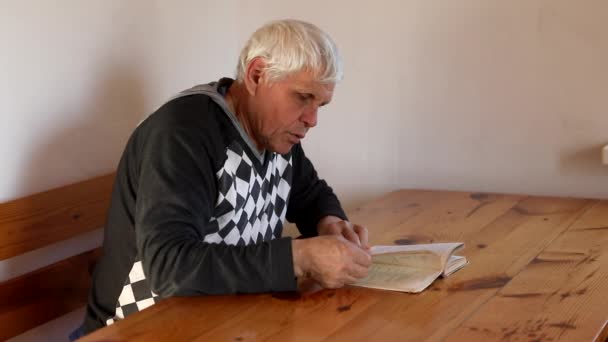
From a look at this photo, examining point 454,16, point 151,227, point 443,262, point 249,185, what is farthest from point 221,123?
point 454,16

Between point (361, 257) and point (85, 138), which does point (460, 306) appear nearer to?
point (361, 257)

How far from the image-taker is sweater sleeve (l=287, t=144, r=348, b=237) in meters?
2.20

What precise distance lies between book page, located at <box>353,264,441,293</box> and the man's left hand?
99 mm

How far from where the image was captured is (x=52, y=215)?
2.13 metres

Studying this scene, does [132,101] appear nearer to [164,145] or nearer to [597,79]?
[164,145]

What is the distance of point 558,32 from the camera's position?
94.7 inches

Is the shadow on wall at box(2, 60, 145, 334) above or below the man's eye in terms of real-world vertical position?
below

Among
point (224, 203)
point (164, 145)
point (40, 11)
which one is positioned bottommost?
point (224, 203)

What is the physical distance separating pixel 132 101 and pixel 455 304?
1.23m

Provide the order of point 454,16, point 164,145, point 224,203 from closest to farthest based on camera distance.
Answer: point 164,145
point 224,203
point 454,16

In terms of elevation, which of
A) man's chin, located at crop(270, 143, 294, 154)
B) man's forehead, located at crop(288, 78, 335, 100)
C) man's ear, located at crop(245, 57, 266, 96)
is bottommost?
man's chin, located at crop(270, 143, 294, 154)

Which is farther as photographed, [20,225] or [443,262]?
[20,225]

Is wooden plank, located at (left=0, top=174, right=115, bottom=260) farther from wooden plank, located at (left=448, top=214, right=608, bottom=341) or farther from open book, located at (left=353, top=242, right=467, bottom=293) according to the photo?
wooden plank, located at (left=448, top=214, right=608, bottom=341)

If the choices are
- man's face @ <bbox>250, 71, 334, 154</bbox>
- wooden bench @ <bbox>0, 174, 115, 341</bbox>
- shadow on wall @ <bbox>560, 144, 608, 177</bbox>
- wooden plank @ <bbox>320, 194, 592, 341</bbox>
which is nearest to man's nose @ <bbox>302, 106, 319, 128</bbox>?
man's face @ <bbox>250, 71, 334, 154</bbox>
